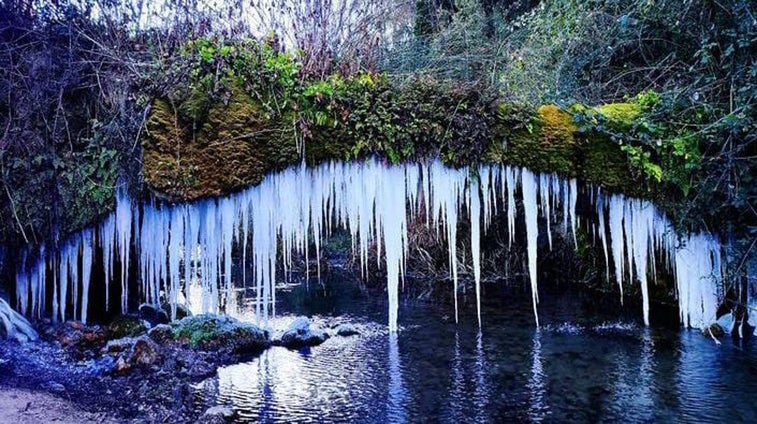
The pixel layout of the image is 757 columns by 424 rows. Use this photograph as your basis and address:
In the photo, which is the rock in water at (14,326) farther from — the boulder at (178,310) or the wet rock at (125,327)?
the boulder at (178,310)

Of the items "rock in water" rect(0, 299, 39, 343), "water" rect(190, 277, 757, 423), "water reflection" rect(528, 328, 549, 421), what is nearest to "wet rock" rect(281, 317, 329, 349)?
"water" rect(190, 277, 757, 423)

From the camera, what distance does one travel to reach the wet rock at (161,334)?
8.11m

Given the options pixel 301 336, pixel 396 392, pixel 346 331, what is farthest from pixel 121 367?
pixel 346 331

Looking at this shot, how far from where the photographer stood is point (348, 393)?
651 centimetres

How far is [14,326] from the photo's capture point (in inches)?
292

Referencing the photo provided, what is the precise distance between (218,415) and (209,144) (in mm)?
2830

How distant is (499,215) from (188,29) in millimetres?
8650

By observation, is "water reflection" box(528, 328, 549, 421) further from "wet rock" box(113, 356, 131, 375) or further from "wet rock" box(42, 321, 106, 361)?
"wet rock" box(42, 321, 106, 361)

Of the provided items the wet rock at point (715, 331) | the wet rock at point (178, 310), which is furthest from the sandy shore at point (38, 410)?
the wet rock at point (715, 331)

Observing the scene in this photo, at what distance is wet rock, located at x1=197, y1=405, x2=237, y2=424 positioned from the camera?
5.55 metres

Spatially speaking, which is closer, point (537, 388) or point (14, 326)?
point (537, 388)

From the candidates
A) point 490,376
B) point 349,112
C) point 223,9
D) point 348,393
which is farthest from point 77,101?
point 490,376

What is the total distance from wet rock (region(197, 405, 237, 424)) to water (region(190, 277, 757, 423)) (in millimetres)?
187

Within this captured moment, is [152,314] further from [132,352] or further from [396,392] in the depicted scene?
[396,392]
